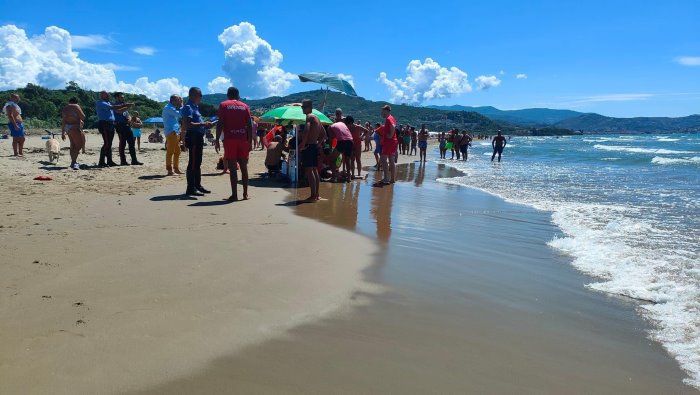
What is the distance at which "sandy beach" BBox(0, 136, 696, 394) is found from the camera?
239cm

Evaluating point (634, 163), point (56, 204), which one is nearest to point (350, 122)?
point (56, 204)

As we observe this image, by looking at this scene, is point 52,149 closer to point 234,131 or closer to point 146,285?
point 234,131

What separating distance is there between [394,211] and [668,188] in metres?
8.67

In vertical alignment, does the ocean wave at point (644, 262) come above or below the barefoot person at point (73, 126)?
below

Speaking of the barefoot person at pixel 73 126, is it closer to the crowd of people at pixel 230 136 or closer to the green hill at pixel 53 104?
the crowd of people at pixel 230 136

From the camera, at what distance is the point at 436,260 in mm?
4684

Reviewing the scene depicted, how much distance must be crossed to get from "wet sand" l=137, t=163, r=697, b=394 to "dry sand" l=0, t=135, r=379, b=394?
218 millimetres

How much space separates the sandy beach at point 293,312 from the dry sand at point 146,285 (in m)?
0.01

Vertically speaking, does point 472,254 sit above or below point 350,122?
below

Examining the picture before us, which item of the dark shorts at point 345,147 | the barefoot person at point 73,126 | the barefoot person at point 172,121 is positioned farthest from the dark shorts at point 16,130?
the dark shorts at point 345,147

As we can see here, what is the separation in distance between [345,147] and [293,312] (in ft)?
25.0

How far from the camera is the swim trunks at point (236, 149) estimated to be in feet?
24.5

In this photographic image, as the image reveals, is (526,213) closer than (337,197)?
Yes

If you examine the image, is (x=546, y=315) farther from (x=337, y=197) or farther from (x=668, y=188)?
(x=668, y=188)
